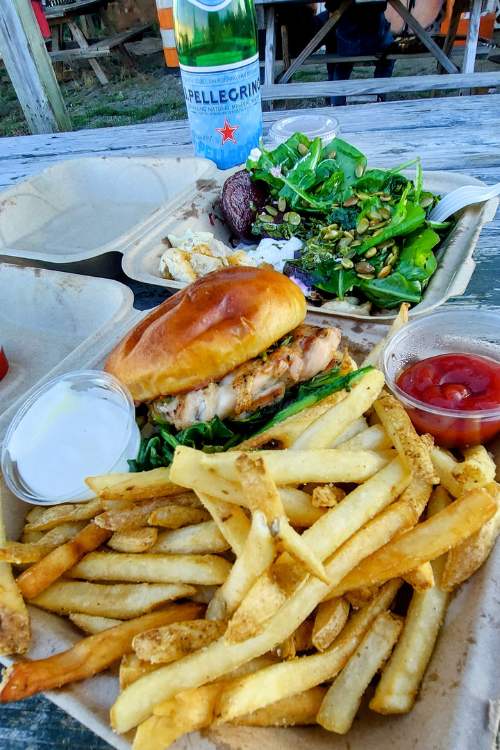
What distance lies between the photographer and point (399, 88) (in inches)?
214

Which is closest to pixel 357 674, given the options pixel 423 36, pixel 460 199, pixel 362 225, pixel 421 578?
pixel 421 578

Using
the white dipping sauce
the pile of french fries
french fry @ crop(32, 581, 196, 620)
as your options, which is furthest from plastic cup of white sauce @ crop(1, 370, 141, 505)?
french fry @ crop(32, 581, 196, 620)

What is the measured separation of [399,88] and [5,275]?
4.63 metres

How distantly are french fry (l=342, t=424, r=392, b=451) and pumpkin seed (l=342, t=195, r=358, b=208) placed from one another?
1.74 metres

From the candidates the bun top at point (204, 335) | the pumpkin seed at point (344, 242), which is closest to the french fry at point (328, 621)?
the bun top at point (204, 335)

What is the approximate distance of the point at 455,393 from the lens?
167cm

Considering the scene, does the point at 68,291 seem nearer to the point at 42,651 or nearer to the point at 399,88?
the point at 42,651

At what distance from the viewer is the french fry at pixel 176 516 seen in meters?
1.37

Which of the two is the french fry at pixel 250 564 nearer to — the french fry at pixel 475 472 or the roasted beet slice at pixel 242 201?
the french fry at pixel 475 472

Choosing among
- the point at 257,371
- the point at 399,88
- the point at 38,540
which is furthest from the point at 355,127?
the point at 38,540

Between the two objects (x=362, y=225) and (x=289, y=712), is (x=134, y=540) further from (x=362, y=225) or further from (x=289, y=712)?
(x=362, y=225)

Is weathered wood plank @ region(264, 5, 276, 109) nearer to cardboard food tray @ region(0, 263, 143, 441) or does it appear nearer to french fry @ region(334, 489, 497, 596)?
cardboard food tray @ region(0, 263, 143, 441)

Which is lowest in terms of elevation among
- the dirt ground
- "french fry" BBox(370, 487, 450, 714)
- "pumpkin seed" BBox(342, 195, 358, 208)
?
the dirt ground

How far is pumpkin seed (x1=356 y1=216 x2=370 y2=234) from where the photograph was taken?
8.74 feet
